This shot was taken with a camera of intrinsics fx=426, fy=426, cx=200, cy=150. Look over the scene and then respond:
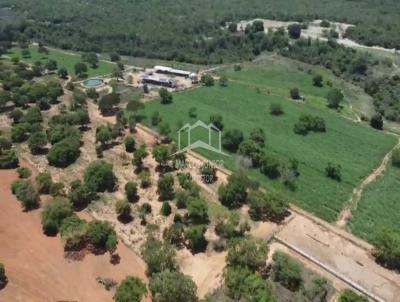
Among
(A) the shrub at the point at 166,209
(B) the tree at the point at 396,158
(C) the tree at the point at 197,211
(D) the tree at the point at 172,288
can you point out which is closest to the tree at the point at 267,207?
(C) the tree at the point at 197,211

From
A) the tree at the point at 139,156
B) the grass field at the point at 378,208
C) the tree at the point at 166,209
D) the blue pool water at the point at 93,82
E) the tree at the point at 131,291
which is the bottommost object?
the grass field at the point at 378,208

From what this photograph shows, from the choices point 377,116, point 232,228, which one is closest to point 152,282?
point 232,228

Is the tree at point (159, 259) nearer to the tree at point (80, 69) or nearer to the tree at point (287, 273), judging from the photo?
the tree at point (287, 273)

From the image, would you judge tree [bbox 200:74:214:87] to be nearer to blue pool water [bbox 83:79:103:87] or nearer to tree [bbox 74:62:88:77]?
blue pool water [bbox 83:79:103:87]

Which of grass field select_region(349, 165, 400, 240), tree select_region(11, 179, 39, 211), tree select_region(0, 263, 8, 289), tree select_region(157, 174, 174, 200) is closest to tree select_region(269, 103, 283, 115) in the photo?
grass field select_region(349, 165, 400, 240)

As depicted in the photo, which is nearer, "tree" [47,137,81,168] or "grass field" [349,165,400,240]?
"grass field" [349,165,400,240]

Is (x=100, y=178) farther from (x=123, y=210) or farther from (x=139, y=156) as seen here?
(x=139, y=156)
